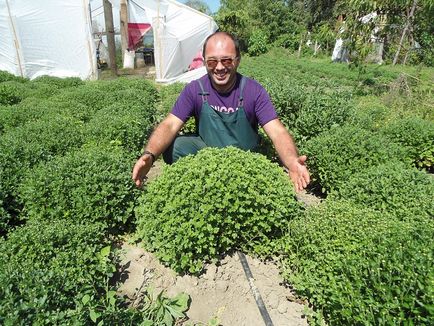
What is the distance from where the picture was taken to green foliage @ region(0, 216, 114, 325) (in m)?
1.76

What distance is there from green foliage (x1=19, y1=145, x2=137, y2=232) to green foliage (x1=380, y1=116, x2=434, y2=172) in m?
3.71

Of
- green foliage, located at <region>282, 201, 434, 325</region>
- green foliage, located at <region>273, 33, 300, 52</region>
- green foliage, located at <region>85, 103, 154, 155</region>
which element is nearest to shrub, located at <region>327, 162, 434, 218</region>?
green foliage, located at <region>282, 201, 434, 325</region>

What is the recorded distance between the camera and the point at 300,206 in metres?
3.07

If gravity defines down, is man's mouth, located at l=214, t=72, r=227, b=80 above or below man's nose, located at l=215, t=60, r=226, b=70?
below

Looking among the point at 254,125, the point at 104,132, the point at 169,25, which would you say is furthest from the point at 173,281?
the point at 169,25

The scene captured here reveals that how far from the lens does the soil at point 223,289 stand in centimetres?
243

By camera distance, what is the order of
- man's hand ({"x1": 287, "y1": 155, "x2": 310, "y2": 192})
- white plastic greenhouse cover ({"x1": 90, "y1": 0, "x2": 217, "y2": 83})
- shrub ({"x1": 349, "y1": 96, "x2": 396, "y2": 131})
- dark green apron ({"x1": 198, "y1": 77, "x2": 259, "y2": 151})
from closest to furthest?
1. man's hand ({"x1": 287, "y1": 155, "x2": 310, "y2": 192})
2. dark green apron ({"x1": 198, "y1": 77, "x2": 259, "y2": 151})
3. shrub ({"x1": 349, "y1": 96, "x2": 396, "y2": 131})
4. white plastic greenhouse cover ({"x1": 90, "y1": 0, "x2": 217, "y2": 83})

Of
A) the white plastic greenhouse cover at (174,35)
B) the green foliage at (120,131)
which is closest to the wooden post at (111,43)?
the white plastic greenhouse cover at (174,35)

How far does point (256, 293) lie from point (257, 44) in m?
27.9

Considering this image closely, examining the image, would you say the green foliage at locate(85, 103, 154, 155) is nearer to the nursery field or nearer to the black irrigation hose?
the nursery field

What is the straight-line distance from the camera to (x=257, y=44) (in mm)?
28000

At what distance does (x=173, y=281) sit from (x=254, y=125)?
6.34 ft

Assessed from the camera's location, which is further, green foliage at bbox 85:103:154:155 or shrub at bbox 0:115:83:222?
green foliage at bbox 85:103:154:155

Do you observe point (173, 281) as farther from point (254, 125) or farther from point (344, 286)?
point (254, 125)
